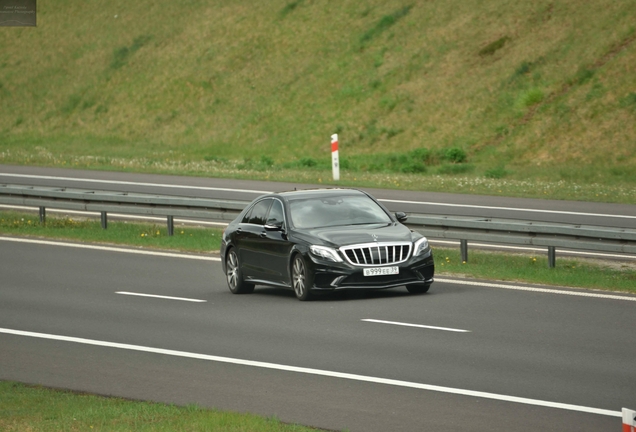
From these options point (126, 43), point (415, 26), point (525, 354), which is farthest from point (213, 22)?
point (525, 354)

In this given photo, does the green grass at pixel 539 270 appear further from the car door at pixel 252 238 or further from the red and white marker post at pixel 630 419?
the red and white marker post at pixel 630 419

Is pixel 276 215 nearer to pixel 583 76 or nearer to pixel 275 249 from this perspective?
pixel 275 249

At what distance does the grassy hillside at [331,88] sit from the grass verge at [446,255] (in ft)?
32.2

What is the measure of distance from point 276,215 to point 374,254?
2.05 meters

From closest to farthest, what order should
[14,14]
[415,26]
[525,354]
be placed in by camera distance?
1. [525,354]
2. [415,26]
3. [14,14]

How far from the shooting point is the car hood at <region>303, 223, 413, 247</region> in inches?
610

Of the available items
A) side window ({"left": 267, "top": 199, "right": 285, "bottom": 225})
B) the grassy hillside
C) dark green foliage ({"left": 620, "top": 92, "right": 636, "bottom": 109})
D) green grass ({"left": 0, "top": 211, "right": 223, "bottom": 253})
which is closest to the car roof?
side window ({"left": 267, "top": 199, "right": 285, "bottom": 225})

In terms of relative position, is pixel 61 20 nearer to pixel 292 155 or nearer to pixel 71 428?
pixel 292 155

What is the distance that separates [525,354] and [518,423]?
300 cm

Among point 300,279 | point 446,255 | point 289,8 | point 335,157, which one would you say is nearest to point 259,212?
point 300,279

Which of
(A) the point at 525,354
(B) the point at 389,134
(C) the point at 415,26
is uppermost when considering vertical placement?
(C) the point at 415,26

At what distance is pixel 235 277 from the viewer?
1727 cm

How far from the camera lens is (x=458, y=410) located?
29.6ft

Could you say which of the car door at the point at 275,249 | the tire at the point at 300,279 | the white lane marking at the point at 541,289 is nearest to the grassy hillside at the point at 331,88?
the white lane marking at the point at 541,289
